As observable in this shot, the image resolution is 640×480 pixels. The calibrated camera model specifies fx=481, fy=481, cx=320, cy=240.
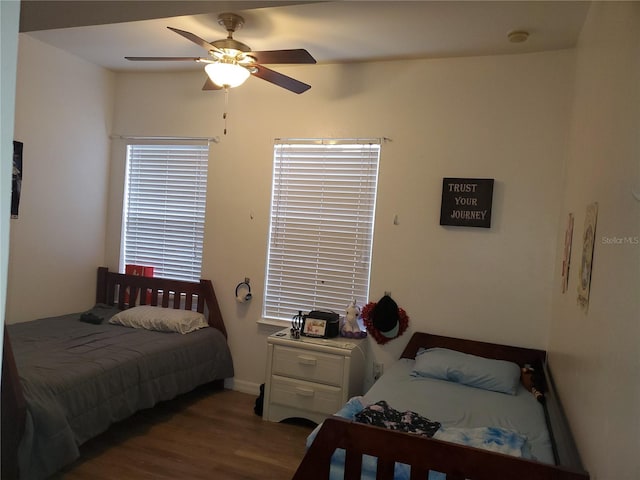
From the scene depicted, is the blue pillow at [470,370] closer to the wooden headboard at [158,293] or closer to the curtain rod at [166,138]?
the wooden headboard at [158,293]

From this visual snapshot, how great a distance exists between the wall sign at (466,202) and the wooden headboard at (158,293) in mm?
1977

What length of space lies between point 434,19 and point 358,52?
73 centimetres

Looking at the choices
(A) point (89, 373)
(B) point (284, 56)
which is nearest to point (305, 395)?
(A) point (89, 373)

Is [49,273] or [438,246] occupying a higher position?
[438,246]

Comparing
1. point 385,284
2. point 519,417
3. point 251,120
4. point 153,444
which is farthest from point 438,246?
point 153,444

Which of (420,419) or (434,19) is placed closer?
(420,419)

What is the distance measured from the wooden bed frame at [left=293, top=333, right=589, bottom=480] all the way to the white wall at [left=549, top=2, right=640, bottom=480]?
0.32ft

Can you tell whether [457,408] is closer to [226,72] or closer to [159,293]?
[226,72]

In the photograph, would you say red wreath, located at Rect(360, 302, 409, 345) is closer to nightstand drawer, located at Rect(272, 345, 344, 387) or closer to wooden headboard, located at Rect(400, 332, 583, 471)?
wooden headboard, located at Rect(400, 332, 583, 471)

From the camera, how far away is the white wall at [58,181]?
3582 millimetres

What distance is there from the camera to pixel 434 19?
2756mm

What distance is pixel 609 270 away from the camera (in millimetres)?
1440

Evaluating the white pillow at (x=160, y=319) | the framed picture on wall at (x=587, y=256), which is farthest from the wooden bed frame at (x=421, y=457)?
the white pillow at (x=160, y=319)

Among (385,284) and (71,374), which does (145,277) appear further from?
(385,284)
